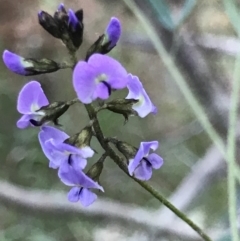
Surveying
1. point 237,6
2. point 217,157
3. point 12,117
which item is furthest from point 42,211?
point 237,6

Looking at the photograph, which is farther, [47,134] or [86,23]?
→ [86,23]

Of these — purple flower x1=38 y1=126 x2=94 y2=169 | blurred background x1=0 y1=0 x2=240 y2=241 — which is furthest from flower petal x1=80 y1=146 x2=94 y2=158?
blurred background x1=0 y1=0 x2=240 y2=241

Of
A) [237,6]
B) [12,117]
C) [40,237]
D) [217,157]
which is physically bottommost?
[40,237]

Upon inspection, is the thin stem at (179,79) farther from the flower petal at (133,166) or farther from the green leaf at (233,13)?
the flower petal at (133,166)

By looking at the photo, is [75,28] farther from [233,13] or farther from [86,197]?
[233,13]

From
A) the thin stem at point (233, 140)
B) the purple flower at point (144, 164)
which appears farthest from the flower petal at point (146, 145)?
the thin stem at point (233, 140)

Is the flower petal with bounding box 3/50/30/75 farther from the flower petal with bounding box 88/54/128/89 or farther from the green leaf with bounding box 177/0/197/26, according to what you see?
the green leaf with bounding box 177/0/197/26

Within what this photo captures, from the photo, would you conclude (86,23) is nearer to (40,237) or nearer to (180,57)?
(180,57)

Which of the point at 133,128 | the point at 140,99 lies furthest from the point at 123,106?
the point at 133,128
